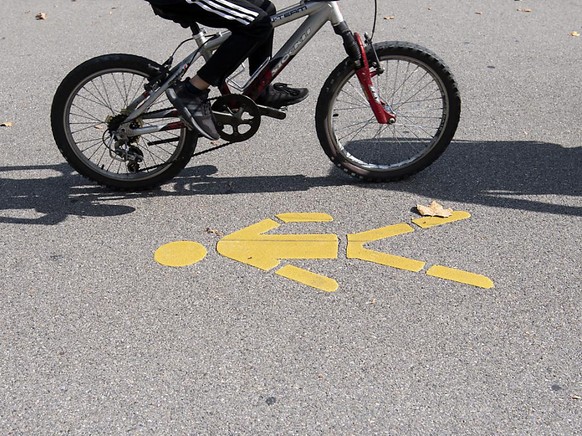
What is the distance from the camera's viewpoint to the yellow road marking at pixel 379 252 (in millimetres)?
3998

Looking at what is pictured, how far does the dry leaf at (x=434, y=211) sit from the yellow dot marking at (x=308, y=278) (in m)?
0.93

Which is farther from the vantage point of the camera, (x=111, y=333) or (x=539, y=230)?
(x=539, y=230)

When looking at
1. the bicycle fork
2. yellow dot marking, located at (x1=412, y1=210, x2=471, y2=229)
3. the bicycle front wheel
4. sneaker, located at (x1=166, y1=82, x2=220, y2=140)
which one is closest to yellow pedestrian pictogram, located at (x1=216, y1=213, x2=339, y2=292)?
yellow dot marking, located at (x1=412, y1=210, x2=471, y2=229)

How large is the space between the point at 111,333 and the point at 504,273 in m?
1.94

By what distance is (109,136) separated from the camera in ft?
15.3

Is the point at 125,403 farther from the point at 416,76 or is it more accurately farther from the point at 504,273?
the point at 416,76

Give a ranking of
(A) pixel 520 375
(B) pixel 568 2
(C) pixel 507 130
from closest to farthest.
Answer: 1. (A) pixel 520 375
2. (C) pixel 507 130
3. (B) pixel 568 2

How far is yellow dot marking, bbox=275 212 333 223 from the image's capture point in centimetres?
449

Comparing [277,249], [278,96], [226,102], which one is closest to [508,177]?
[278,96]

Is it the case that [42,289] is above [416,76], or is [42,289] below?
below

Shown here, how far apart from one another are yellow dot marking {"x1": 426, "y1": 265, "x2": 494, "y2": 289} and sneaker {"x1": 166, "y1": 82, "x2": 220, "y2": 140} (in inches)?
58.7

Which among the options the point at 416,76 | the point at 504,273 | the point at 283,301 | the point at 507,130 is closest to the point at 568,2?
the point at 507,130

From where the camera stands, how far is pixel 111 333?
3506 mm

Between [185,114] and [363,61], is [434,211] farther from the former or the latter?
[185,114]
